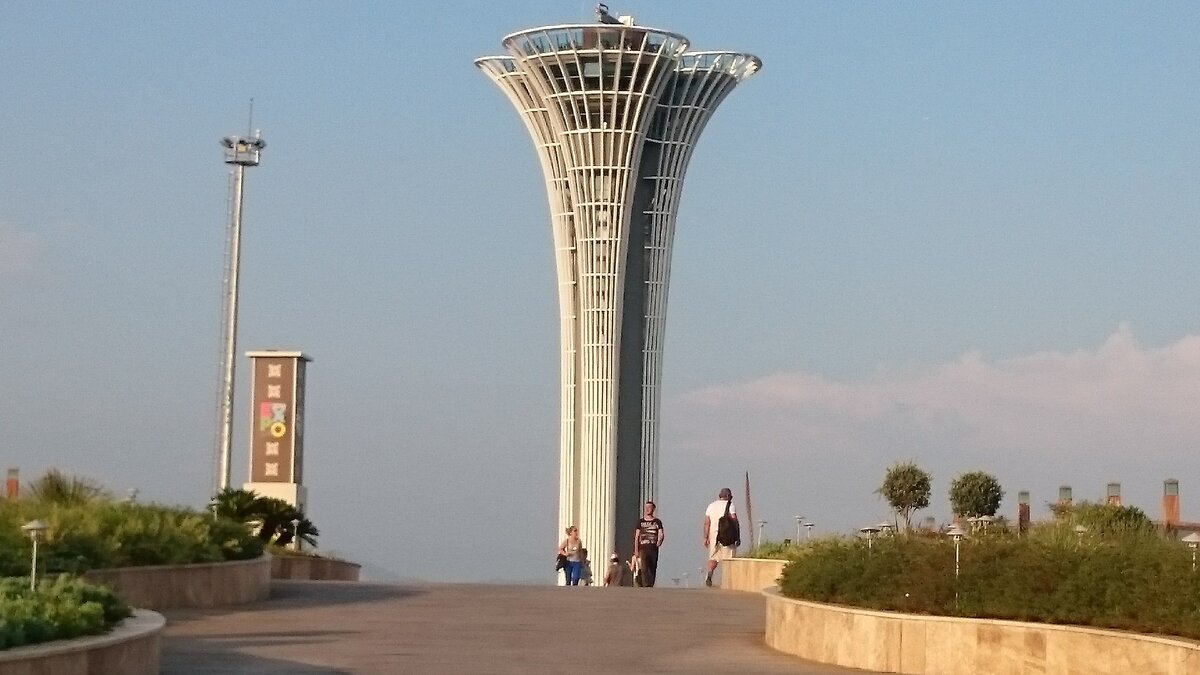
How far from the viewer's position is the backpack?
2817 centimetres

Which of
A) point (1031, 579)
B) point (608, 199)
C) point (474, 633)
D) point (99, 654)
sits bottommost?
point (474, 633)

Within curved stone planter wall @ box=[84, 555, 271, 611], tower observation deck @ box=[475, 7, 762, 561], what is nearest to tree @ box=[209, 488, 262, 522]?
curved stone planter wall @ box=[84, 555, 271, 611]

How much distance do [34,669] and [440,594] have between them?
37.1 feet

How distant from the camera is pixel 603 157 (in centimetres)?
5875

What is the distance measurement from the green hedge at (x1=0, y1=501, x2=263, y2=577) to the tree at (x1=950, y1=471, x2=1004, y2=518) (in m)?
18.3

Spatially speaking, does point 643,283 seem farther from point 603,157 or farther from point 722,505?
point 722,505

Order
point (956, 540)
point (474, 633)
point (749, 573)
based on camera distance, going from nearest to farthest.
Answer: point (956, 540), point (474, 633), point (749, 573)

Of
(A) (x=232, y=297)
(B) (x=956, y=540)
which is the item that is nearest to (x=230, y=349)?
(A) (x=232, y=297)

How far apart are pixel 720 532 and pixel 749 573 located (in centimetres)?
236

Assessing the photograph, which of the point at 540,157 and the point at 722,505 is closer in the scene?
the point at 722,505

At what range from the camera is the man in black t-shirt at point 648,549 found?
2891 cm

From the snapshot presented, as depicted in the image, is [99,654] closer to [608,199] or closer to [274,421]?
[274,421]

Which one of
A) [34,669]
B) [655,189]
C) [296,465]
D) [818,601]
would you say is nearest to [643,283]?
[655,189]

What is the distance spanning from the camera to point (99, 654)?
11.9 metres
